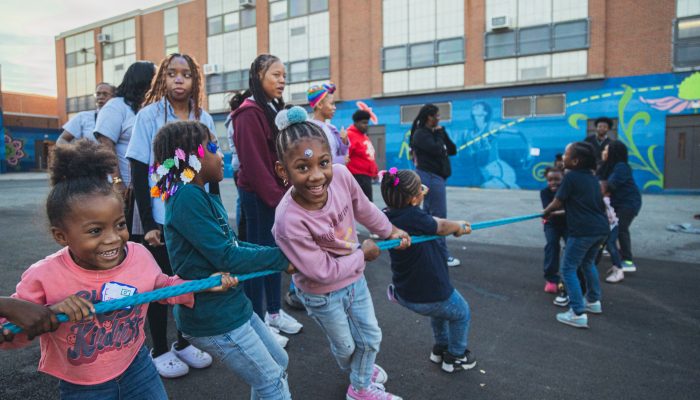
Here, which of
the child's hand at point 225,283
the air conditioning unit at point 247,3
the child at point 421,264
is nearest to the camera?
the child's hand at point 225,283

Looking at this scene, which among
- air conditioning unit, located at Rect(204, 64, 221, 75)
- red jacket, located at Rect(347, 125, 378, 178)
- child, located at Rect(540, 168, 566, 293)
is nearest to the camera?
child, located at Rect(540, 168, 566, 293)

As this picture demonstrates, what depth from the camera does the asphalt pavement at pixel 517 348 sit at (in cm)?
278

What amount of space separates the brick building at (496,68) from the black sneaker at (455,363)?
16722 millimetres

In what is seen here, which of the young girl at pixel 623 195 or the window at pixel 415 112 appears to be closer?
the young girl at pixel 623 195

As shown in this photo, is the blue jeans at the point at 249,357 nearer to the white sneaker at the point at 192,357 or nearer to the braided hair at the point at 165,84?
the white sneaker at the point at 192,357

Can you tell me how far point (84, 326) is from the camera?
1661mm

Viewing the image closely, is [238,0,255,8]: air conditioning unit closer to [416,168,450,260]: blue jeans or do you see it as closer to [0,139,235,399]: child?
[416,168,450,260]: blue jeans

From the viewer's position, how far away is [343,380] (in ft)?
9.57

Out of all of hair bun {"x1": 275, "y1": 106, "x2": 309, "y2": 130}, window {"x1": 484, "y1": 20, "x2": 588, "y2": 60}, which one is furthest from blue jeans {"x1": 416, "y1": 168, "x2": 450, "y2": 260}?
window {"x1": 484, "y1": 20, "x2": 588, "y2": 60}

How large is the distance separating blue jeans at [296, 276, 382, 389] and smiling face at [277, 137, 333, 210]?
0.53 meters

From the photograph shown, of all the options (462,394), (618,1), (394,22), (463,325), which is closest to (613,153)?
(463,325)

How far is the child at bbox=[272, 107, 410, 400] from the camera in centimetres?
220

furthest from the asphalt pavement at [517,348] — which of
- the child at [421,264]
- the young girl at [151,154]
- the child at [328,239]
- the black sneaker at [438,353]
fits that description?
the child at [328,239]

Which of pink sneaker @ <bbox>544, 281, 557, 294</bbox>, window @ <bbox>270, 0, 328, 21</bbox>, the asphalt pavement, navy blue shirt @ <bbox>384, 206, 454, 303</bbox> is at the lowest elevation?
the asphalt pavement
